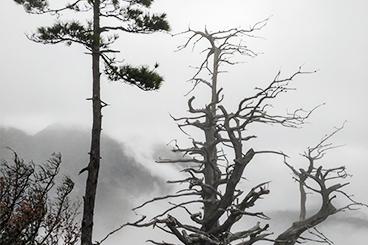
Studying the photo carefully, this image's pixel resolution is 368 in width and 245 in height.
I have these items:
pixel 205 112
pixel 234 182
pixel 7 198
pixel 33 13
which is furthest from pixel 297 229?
pixel 33 13

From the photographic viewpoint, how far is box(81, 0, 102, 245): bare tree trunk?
729 cm

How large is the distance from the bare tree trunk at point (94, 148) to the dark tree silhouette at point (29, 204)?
0.45 m

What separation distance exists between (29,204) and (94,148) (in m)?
1.70

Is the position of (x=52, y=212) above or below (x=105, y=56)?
below

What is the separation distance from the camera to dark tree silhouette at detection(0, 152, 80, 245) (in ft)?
23.1

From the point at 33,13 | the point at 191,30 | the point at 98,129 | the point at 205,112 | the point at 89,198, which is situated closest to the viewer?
the point at 89,198

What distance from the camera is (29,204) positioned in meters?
7.05

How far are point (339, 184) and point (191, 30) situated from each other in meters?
6.26

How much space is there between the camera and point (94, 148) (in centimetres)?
772

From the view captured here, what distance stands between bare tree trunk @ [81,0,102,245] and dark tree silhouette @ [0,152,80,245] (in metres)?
0.45

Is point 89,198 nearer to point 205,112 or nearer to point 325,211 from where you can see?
point 205,112

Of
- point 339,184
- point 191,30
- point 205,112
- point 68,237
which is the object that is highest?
point 191,30

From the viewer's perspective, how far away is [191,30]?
36.4 feet

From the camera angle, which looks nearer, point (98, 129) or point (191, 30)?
point (98, 129)
